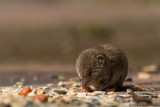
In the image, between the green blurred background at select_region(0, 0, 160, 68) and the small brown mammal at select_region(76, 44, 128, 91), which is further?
the green blurred background at select_region(0, 0, 160, 68)

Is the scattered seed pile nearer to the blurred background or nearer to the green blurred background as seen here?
the blurred background

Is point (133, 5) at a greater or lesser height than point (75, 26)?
greater

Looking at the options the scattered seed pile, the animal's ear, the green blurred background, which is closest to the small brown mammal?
the animal's ear

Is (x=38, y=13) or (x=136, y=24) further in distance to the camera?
(x=38, y=13)

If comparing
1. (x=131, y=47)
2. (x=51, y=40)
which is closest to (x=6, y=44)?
(x=51, y=40)

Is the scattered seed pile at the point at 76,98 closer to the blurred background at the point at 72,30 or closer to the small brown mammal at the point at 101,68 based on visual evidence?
the small brown mammal at the point at 101,68

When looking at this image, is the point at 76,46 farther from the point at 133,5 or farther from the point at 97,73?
the point at 133,5

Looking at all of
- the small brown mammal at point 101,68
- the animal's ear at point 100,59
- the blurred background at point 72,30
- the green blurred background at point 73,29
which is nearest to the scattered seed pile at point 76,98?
the small brown mammal at point 101,68
